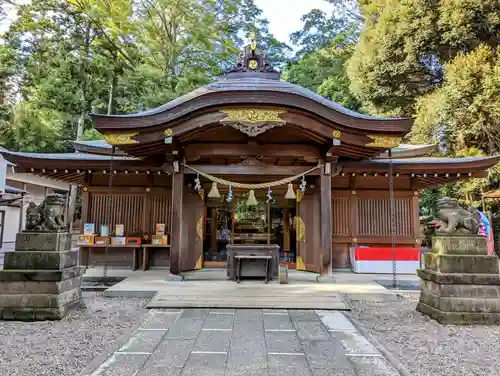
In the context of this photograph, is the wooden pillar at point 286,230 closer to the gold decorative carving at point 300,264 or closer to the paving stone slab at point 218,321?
the gold decorative carving at point 300,264

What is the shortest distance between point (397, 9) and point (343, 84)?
18.8 feet

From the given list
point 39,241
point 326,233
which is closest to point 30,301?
point 39,241

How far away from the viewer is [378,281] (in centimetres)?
760

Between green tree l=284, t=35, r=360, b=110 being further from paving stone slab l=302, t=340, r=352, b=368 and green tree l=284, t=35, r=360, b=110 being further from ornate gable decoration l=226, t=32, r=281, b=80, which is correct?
paving stone slab l=302, t=340, r=352, b=368

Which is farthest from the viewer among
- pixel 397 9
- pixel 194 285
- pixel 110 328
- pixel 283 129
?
pixel 397 9

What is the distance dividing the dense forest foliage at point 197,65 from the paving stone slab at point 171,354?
14.0m

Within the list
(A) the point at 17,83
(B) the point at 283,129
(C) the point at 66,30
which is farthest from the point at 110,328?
(A) the point at 17,83

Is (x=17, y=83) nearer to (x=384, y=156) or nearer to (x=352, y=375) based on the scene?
(x=384, y=156)

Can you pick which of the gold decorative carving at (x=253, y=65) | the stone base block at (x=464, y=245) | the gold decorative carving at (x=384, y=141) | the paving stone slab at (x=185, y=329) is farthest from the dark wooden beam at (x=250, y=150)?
the paving stone slab at (x=185, y=329)

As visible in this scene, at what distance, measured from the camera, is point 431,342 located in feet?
13.3

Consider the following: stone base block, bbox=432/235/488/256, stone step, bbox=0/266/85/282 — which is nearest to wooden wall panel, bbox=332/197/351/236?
stone base block, bbox=432/235/488/256

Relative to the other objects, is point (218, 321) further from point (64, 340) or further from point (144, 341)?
point (64, 340)

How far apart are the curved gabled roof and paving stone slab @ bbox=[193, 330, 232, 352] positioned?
13.9 ft

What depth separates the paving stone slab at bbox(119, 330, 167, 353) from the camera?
3.65 m
